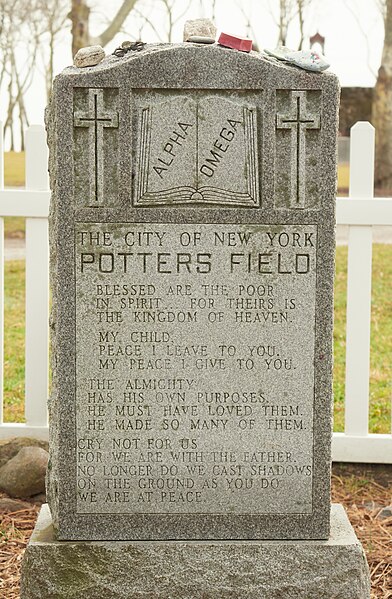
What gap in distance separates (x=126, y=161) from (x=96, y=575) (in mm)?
1498

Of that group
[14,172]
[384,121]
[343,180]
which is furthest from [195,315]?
[14,172]

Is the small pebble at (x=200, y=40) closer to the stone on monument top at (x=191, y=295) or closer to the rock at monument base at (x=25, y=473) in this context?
the stone on monument top at (x=191, y=295)

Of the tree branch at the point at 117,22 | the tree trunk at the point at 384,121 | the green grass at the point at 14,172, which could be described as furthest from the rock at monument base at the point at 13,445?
the tree trunk at the point at 384,121

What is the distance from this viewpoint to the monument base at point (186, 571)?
3467 mm

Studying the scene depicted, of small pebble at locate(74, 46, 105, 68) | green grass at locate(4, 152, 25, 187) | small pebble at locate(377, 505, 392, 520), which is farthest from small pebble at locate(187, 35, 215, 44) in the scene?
green grass at locate(4, 152, 25, 187)

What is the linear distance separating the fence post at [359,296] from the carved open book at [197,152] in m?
1.67

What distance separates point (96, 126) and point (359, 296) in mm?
2115

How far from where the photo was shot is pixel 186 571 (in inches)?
137

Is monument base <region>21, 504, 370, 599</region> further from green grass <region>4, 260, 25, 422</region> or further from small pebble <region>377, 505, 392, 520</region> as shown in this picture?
green grass <region>4, 260, 25, 422</region>

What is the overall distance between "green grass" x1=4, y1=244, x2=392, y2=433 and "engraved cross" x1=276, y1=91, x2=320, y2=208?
2.91m

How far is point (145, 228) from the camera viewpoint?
11.3ft

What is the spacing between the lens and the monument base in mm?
3467

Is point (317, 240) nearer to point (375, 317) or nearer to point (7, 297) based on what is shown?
point (375, 317)

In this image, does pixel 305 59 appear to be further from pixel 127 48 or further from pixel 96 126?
pixel 96 126
